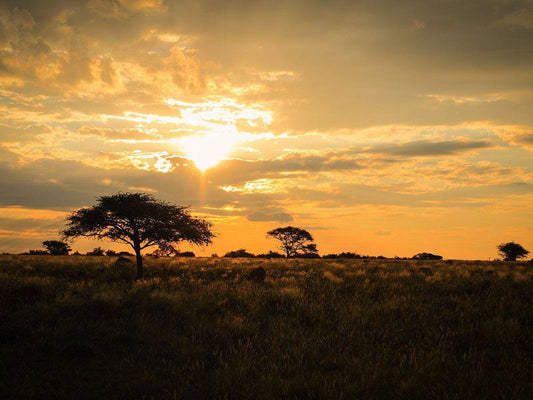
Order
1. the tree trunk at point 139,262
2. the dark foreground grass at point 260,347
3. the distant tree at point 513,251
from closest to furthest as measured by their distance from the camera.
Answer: the dark foreground grass at point 260,347, the tree trunk at point 139,262, the distant tree at point 513,251

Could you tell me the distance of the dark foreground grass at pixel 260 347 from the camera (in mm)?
5766

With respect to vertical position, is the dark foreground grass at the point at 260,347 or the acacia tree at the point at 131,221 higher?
the acacia tree at the point at 131,221

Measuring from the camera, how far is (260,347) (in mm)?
7668

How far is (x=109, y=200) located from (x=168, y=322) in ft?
50.3

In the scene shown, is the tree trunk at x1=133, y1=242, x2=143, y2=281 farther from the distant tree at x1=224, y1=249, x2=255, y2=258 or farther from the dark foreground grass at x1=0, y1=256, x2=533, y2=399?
the distant tree at x1=224, y1=249, x2=255, y2=258

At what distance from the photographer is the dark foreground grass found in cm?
577

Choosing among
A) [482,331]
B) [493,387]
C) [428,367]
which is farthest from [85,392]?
[482,331]

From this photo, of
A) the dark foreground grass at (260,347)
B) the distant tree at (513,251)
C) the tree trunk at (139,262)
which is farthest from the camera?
the distant tree at (513,251)

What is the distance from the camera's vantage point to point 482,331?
868cm

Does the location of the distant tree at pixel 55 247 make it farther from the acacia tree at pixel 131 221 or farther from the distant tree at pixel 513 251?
the distant tree at pixel 513 251

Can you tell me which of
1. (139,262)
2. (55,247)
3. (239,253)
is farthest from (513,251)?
(55,247)

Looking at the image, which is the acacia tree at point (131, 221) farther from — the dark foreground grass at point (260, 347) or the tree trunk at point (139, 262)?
the dark foreground grass at point (260, 347)

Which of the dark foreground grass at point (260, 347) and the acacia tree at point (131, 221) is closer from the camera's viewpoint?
the dark foreground grass at point (260, 347)

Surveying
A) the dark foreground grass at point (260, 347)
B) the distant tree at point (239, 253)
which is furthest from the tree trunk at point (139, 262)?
the distant tree at point (239, 253)
